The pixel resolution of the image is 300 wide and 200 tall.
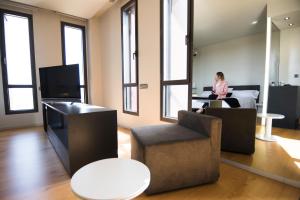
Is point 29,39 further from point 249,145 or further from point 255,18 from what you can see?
point 249,145

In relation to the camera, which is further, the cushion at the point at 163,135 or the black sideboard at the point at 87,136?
the black sideboard at the point at 87,136

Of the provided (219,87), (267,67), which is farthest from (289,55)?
(219,87)

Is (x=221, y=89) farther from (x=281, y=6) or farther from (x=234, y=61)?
(x=281, y=6)

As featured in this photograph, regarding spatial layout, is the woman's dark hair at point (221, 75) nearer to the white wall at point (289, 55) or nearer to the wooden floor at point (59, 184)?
the white wall at point (289, 55)

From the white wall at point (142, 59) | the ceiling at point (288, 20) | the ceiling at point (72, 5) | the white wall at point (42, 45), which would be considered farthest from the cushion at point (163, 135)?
the white wall at point (42, 45)

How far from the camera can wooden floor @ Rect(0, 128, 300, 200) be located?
4.94 ft

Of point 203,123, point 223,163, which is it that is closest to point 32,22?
point 203,123

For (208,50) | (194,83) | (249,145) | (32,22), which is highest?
(32,22)

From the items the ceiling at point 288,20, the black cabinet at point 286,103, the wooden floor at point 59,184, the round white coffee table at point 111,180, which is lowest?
the wooden floor at point 59,184

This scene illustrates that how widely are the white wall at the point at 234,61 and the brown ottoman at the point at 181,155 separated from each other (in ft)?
4.29

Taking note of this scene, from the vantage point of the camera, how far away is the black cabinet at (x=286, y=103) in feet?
8.73

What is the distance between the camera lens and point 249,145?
2.23m

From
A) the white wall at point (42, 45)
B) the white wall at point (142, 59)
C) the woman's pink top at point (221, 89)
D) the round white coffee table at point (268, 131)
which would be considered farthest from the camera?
the white wall at point (42, 45)

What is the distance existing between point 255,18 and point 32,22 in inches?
193
